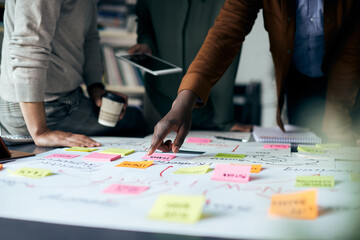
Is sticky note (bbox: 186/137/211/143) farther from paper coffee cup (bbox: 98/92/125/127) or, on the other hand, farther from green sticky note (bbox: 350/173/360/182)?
green sticky note (bbox: 350/173/360/182)

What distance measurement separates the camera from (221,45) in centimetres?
99

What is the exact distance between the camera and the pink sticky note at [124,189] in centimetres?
50

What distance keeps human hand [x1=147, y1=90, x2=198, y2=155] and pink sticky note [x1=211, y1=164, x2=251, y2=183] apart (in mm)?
186

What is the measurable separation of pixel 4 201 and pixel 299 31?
1.06 metres

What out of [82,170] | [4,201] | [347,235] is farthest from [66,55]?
[347,235]

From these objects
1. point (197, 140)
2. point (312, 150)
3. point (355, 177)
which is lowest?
point (197, 140)

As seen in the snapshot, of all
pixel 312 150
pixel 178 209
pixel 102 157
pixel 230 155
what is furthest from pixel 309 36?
pixel 178 209

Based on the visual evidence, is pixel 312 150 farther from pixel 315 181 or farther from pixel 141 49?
pixel 141 49

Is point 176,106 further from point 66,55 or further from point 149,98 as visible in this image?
point 149,98

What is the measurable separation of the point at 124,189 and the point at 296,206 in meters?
0.26

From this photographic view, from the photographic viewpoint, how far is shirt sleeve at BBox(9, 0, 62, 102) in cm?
95

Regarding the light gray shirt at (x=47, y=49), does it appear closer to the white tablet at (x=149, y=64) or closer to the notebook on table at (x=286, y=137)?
the white tablet at (x=149, y=64)

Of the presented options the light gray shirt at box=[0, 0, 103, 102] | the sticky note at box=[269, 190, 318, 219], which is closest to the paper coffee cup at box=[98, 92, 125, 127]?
the light gray shirt at box=[0, 0, 103, 102]

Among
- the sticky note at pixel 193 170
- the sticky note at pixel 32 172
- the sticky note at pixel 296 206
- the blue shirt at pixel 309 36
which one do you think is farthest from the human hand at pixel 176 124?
the blue shirt at pixel 309 36
